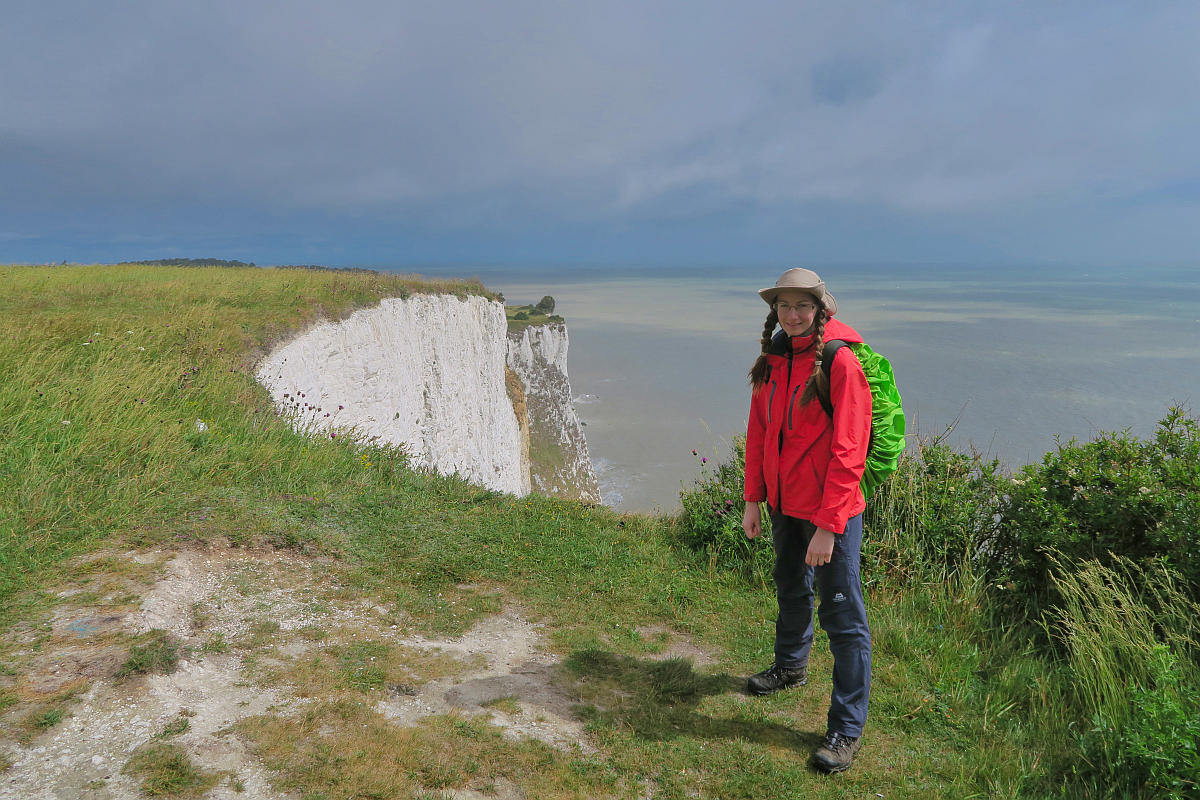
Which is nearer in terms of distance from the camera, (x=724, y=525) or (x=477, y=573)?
(x=477, y=573)

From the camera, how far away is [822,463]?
3.52m

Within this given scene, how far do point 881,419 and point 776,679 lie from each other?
196 cm

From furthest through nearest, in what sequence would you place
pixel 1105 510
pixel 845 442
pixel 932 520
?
pixel 932 520, pixel 1105 510, pixel 845 442

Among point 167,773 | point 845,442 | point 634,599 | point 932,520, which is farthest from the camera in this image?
point 932,520

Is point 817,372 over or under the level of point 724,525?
over

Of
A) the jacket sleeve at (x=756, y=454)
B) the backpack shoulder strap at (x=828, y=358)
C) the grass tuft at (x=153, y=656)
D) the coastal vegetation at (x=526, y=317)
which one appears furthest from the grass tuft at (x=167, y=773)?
the coastal vegetation at (x=526, y=317)

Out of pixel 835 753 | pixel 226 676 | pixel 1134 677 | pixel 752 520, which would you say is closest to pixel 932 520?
pixel 1134 677

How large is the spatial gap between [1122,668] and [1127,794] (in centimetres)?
114

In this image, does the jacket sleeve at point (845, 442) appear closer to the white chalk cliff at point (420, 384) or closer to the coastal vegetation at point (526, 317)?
the white chalk cliff at point (420, 384)

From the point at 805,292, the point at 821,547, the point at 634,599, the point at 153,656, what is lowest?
the point at 634,599

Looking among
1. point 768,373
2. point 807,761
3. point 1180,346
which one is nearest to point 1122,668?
point 807,761

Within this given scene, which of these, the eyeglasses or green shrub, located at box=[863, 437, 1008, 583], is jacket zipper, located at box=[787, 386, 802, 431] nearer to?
the eyeglasses

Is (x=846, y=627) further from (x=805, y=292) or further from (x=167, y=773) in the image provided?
(x=167, y=773)

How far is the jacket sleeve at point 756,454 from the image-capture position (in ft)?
13.0
